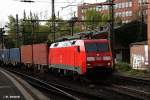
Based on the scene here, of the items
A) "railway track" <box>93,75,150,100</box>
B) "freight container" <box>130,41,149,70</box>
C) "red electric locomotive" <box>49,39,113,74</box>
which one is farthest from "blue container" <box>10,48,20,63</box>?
"railway track" <box>93,75,150,100</box>

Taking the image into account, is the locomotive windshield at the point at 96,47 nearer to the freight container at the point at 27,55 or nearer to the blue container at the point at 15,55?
the freight container at the point at 27,55

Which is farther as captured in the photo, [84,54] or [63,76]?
[63,76]

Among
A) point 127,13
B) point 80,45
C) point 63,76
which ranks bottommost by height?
point 63,76

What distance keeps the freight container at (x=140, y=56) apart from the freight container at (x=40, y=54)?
9242 mm

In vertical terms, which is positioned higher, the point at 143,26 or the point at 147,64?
the point at 143,26

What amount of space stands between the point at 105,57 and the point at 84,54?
1463 mm

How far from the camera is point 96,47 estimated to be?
2830 centimetres

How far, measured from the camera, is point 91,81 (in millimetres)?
28688

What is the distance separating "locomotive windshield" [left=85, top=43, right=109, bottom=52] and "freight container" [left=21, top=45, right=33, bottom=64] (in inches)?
979

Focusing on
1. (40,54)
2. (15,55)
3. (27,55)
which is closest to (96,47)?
(40,54)

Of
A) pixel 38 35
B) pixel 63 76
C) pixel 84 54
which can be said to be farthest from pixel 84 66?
pixel 38 35

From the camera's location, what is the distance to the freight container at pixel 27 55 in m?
53.4

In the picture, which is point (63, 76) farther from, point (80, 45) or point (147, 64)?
point (147, 64)

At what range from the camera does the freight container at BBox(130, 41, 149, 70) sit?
44.2m
